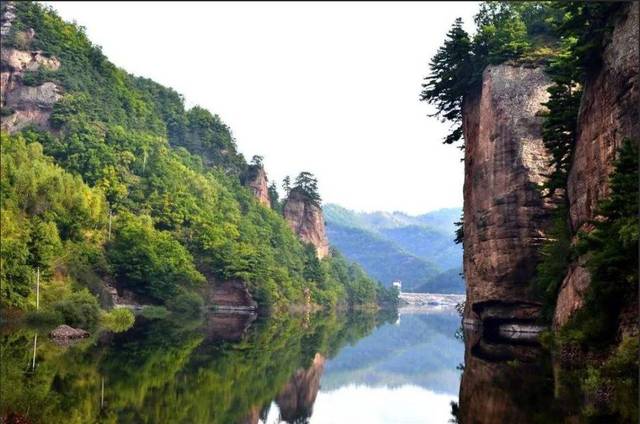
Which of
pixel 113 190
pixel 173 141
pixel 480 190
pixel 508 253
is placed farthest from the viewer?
pixel 173 141

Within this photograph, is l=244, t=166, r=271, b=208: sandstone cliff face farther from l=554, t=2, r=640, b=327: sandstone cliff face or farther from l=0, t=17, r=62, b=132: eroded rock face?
l=554, t=2, r=640, b=327: sandstone cliff face

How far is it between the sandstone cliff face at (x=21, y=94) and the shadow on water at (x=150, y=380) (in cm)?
6854

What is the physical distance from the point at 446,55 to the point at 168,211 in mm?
60248

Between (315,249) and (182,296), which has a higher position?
(315,249)

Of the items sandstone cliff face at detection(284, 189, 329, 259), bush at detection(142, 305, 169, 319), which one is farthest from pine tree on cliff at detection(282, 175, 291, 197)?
bush at detection(142, 305, 169, 319)

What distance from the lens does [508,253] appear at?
43.5 meters

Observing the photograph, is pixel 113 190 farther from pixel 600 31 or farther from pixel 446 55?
pixel 600 31

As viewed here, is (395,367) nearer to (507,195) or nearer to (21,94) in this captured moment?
(507,195)

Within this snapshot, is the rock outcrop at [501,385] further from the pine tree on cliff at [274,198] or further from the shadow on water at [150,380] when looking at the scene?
the pine tree on cliff at [274,198]

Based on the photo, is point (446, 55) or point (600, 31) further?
point (446, 55)

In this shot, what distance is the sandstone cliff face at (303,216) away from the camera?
16088cm

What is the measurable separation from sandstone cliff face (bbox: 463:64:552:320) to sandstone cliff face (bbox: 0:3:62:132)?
247ft

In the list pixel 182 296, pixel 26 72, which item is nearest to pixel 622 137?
pixel 182 296

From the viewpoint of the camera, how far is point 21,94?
106562 millimetres
